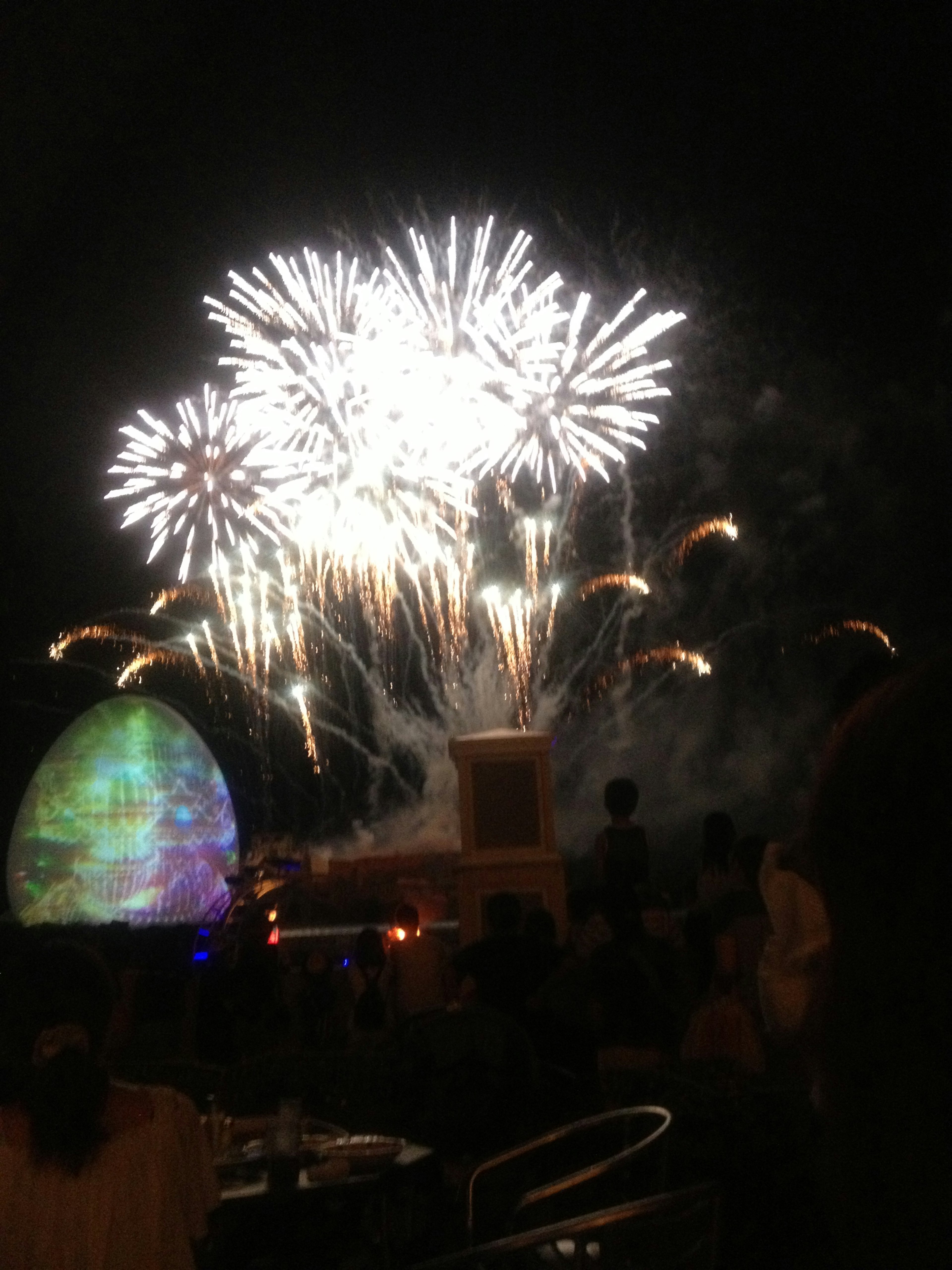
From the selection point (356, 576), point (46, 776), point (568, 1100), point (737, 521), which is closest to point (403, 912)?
point (568, 1100)

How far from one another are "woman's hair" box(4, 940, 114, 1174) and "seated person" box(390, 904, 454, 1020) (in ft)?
13.0

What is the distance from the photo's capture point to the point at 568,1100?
4504 mm

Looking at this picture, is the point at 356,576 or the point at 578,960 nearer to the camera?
the point at 578,960

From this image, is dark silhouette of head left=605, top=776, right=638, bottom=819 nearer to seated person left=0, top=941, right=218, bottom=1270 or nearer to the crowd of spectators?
the crowd of spectators

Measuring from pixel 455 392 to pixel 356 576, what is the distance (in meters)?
10.9

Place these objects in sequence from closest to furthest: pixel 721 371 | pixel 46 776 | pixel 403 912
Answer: pixel 403 912
pixel 46 776
pixel 721 371

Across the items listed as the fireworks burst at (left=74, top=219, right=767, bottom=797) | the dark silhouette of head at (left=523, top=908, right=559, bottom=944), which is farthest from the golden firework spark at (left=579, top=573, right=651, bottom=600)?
the dark silhouette of head at (left=523, top=908, right=559, bottom=944)

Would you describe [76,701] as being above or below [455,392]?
below

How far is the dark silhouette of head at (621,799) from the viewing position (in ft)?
21.3

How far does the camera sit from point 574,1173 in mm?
2926

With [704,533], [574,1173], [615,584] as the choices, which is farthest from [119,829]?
[574,1173]

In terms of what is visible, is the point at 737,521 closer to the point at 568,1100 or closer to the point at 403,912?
the point at 403,912

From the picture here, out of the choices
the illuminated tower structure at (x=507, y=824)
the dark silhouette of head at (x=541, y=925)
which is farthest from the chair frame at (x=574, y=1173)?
the illuminated tower structure at (x=507, y=824)

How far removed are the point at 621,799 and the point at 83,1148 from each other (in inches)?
176
